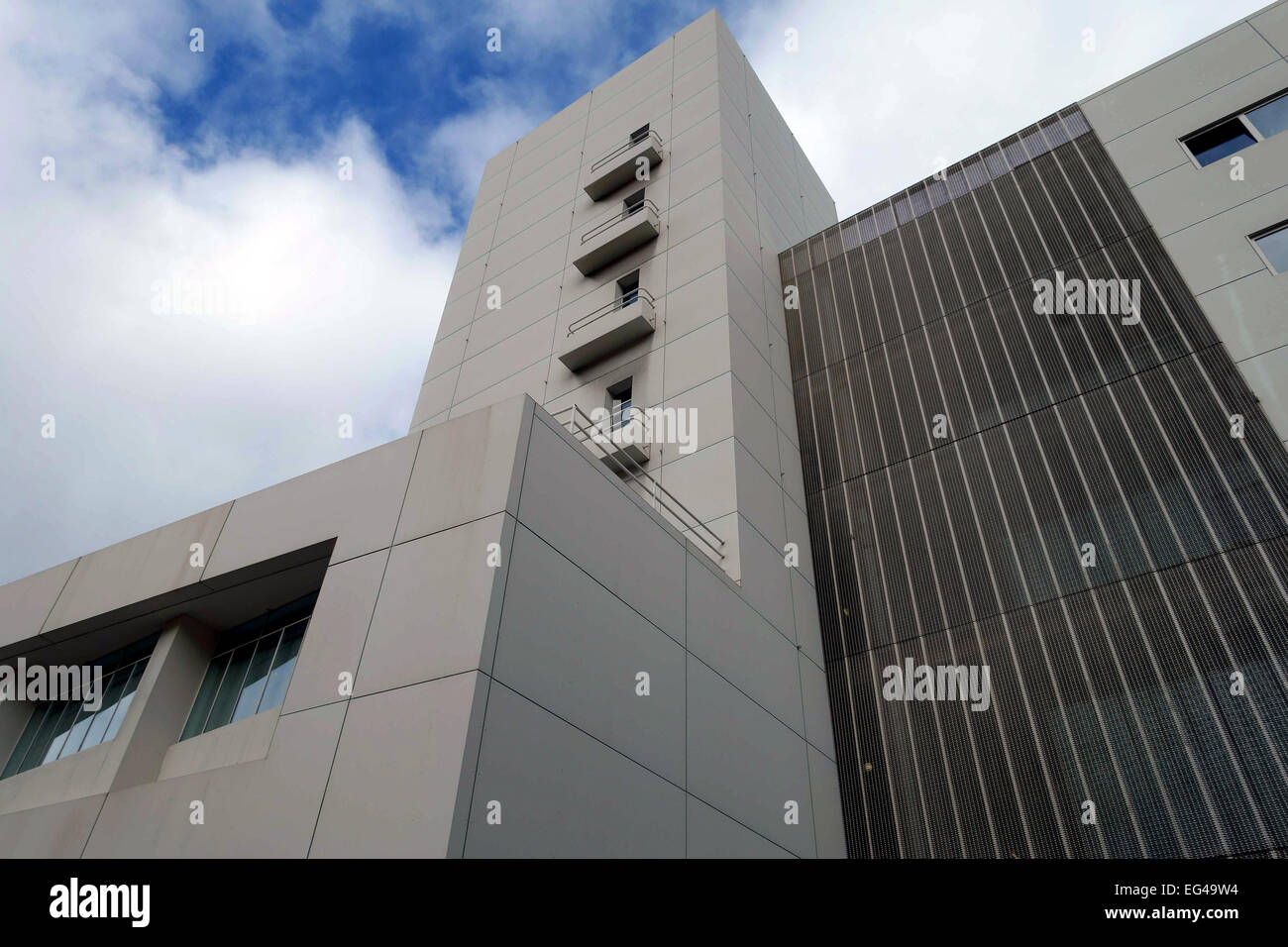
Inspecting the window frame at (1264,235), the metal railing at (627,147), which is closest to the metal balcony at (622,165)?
the metal railing at (627,147)

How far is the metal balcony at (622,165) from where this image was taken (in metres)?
24.6

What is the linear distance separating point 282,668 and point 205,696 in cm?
193

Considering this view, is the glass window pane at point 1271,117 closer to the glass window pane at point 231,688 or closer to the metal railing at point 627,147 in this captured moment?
the metal railing at point 627,147

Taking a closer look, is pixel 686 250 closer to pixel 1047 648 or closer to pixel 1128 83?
pixel 1128 83

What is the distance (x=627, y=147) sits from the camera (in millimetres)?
26188

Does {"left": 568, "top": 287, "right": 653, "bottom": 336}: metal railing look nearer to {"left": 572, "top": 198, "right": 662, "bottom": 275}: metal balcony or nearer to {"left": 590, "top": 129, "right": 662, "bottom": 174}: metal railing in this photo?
{"left": 572, "top": 198, "right": 662, "bottom": 275}: metal balcony

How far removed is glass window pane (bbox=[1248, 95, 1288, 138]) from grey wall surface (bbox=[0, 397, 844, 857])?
1370 cm

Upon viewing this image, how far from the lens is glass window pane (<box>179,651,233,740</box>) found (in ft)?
42.0

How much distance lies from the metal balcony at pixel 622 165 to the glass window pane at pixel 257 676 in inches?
680

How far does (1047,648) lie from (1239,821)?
3.39 metres

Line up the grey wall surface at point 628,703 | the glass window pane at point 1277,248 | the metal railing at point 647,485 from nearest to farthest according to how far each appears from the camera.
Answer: the grey wall surface at point 628,703
the glass window pane at point 1277,248
the metal railing at point 647,485

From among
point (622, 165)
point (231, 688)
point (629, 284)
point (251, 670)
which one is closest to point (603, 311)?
point (629, 284)

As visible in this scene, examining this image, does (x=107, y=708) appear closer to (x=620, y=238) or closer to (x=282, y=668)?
(x=282, y=668)

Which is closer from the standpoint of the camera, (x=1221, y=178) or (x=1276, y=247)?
(x=1276, y=247)
